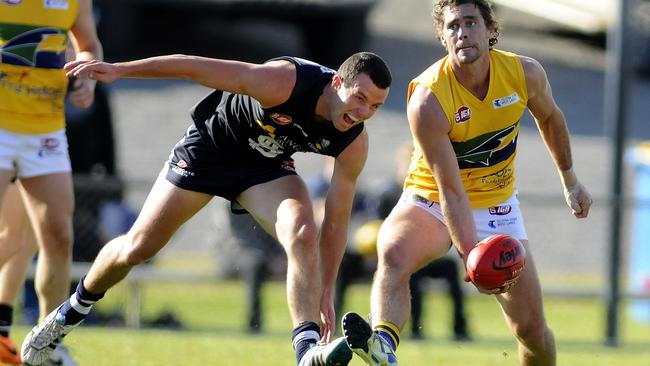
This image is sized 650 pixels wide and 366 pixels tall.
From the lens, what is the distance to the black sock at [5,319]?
746 centimetres

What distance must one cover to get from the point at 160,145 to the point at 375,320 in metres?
12.6

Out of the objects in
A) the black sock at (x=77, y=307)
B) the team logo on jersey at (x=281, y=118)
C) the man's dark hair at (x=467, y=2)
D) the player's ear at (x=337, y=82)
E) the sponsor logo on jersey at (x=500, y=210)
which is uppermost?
the man's dark hair at (x=467, y=2)

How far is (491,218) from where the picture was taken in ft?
22.4

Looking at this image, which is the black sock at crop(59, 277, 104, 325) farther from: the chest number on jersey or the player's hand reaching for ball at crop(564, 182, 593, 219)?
the player's hand reaching for ball at crop(564, 182, 593, 219)

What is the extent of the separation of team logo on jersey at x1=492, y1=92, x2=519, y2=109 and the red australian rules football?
2.52 feet

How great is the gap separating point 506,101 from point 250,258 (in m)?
5.63

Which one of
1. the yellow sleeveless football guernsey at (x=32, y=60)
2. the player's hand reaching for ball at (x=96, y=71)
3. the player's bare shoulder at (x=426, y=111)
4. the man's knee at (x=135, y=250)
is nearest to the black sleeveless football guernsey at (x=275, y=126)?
the player's bare shoulder at (x=426, y=111)

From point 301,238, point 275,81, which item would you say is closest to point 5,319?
point 301,238

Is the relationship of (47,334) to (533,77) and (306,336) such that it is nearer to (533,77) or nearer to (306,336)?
(306,336)

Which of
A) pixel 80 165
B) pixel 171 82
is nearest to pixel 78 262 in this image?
pixel 80 165

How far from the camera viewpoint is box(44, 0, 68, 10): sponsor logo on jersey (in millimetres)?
7211

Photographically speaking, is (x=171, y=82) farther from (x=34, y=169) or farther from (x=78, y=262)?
(x=34, y=169)

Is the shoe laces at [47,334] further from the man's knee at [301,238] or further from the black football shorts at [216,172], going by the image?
the man's knee at [301,238]

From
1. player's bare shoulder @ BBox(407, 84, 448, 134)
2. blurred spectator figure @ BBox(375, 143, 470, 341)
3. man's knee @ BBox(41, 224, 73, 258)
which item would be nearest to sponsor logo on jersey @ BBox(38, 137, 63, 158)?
man's knee @ BBox(41, 224, 73, 258)
